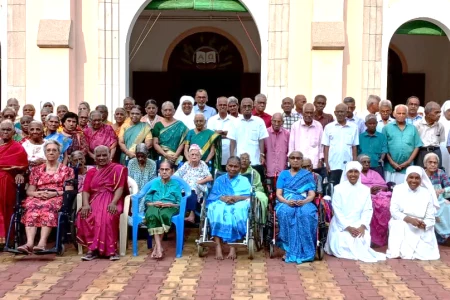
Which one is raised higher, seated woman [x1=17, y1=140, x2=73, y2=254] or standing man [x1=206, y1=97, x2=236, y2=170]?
standing man [x1=206, y1=97, x2=236, y2=170]

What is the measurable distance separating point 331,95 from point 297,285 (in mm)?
5724

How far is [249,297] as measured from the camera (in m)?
6.14

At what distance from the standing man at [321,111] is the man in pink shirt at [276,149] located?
27.1 inches

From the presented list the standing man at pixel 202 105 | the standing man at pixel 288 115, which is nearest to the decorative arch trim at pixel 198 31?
the standing man at pixel 202 105

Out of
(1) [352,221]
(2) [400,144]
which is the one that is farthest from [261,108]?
(1) [352,221]

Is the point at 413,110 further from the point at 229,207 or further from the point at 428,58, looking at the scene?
the point at 428,58

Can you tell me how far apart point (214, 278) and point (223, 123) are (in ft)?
9.84

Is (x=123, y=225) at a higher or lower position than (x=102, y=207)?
lower

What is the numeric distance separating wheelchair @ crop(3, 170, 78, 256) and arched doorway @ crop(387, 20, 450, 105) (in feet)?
32.1

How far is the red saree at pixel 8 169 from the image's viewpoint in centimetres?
794

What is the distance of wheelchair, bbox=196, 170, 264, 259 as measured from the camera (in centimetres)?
761

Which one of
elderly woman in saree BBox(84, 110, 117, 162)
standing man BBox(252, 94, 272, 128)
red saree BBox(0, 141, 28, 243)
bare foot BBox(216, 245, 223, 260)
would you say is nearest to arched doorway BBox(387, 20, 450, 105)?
standing man BBox(252, 94, 272, 128)

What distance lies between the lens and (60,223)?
7.56 metres

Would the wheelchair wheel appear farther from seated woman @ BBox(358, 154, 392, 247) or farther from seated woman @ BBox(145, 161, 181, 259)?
seated woman @ BBox(358, 154, 392, 247)
